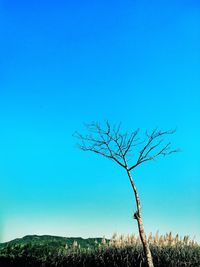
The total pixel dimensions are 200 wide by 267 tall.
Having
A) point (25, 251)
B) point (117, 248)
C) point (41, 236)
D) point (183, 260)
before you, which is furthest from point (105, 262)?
point (41, 236)

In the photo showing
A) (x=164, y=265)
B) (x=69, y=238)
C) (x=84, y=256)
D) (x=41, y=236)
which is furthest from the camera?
(x=41, y=236)

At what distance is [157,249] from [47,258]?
6281mm

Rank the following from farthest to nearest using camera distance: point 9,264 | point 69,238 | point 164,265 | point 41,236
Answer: point 41,236, point 69,238, point 9,264, point 164,265

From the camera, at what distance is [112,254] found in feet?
58.6

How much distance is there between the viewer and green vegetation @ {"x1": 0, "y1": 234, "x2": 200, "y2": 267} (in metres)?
16.1

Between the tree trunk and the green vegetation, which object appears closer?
the tree trunk

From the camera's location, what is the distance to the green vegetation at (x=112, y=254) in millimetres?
16062

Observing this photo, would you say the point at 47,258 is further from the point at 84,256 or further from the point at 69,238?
the point at 69,238

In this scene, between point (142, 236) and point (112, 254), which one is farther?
point (112, 254)

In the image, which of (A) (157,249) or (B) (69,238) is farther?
(B) (69,238)

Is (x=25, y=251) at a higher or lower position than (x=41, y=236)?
lower

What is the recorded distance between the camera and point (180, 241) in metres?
17.7

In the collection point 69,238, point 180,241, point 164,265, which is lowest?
point 164,265

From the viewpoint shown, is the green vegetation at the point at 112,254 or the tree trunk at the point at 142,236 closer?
the tree trunk at the point at 142,236
